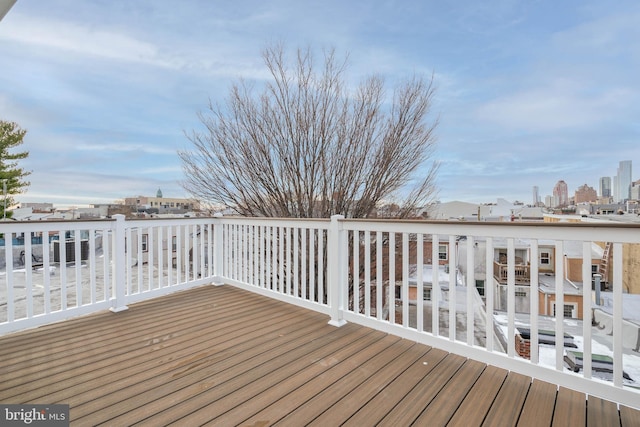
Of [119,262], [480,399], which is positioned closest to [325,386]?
[480,399]

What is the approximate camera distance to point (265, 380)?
6.17 feet

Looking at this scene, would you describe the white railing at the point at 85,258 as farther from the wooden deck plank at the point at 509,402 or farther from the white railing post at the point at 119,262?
the wooden deck plank at the point at 509,402

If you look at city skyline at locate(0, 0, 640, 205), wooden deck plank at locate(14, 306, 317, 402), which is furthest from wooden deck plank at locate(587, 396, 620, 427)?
city skyline at locate(0, 0, 640, 205)

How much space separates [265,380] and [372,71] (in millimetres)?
5832

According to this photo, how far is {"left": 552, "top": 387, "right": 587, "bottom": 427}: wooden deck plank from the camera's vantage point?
1.48 m

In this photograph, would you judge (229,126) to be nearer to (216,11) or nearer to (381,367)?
(216,11)

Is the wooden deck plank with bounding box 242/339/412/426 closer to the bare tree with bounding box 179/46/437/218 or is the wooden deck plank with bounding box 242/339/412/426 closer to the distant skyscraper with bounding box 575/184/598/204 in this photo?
the distant skyscraper with bounding box 575/184/598/204

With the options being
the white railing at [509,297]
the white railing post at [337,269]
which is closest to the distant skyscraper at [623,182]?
the white railing at [509,297]

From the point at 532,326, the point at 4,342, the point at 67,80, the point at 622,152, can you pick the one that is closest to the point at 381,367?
the point at 532,326

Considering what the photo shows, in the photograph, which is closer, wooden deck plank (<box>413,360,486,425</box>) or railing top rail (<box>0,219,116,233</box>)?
wooden deck plank (<box>413,360,486,425</box>)

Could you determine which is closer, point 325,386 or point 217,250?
point 325,386

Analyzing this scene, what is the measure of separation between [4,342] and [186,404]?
2040mm

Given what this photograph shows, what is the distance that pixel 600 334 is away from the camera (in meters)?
2.36

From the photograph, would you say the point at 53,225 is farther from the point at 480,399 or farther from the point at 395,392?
the point at 480,399
